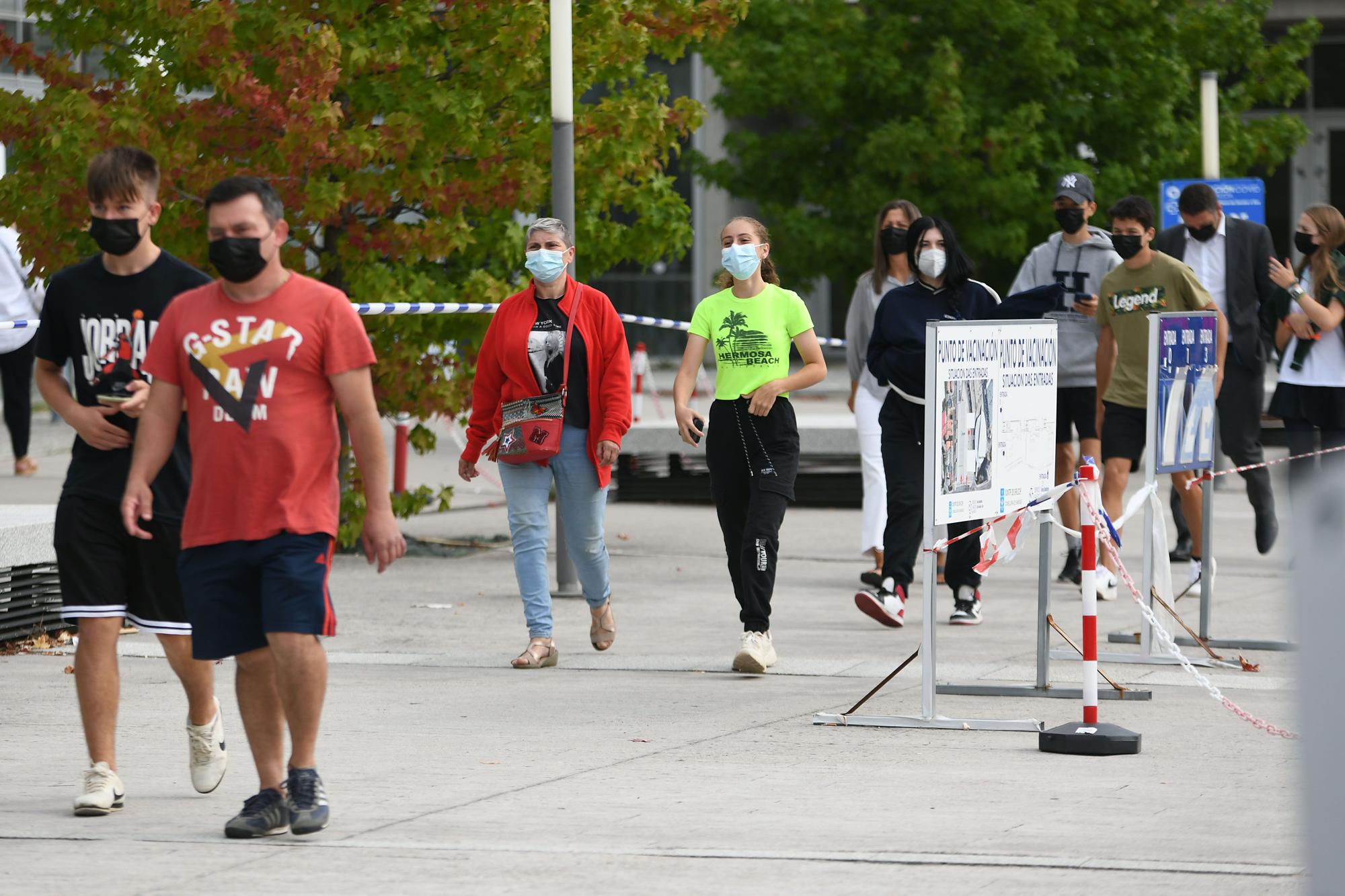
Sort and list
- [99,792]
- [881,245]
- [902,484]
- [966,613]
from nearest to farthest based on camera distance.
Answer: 1. [99,792]
2. [902,484]
3. [966,613]
4. [881,245]

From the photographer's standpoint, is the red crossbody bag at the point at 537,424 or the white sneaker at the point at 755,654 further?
the red crossbody bag at the point at 537,424

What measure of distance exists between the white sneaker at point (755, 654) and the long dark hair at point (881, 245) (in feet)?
9.33

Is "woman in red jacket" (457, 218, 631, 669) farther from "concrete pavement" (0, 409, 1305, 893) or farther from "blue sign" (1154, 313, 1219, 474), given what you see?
"blue sign" (1154, 313, 1219, 474)

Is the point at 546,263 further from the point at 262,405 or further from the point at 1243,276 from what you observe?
the point at 1243,276

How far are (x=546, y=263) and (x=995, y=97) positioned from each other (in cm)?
1857

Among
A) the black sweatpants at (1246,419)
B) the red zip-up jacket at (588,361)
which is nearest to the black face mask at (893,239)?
the black sweatpants at (1246,419)

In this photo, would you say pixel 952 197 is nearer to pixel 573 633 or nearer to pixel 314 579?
pixel 573 633

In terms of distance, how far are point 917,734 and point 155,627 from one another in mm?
2721

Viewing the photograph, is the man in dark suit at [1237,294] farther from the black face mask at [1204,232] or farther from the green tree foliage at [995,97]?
the green tree foliage at [995,97]

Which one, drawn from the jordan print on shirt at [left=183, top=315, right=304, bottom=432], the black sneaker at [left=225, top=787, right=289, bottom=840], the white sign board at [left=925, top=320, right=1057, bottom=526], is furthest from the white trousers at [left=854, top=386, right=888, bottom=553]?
the jordan print on shirt at [left=183, top=315, right=304, bottom=432]

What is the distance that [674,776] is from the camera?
21.4 ft

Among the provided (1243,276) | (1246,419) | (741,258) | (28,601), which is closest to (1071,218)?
(1243,276)

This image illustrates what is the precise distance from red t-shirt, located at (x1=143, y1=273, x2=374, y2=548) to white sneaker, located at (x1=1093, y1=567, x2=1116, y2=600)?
6.38 meters

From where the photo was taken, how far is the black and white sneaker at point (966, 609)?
1020cm
